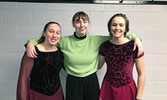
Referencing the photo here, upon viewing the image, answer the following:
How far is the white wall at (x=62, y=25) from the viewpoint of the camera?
1816mm

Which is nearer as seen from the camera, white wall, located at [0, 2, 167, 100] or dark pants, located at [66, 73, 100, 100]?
dark pants, located at [66, 73, 100, 100]

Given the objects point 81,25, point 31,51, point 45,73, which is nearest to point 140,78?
point 81,25

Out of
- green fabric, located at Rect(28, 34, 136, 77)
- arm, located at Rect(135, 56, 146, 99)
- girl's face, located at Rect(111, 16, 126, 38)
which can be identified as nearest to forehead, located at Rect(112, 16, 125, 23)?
girl's face, located at Rect(111, 16, 126, 38)

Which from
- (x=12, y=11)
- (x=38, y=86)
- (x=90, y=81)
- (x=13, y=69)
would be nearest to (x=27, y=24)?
(x=12, y=11)

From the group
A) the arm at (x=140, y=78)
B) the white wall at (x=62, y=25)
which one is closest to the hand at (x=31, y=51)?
the white wall at (x=62, y=25)

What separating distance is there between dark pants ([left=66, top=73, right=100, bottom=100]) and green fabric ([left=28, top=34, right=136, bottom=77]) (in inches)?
1.5

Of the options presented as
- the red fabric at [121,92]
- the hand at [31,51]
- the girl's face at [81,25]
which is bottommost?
the red fabric at [121,92]

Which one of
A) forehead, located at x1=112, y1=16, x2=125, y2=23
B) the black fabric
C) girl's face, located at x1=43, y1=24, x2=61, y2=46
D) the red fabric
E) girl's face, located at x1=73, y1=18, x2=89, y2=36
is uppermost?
forehead, located at x1=112, y1=16, x2=125, y2=23

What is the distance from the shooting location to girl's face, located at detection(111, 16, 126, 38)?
141cm

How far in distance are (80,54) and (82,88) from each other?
10.0 inches

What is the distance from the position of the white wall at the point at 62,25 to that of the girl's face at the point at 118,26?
0.42 meters

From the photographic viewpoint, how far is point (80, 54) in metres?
1.48

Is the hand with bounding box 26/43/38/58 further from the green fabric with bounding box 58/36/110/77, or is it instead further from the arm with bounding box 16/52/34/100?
the green fabric with bounding box 58/36/110/77

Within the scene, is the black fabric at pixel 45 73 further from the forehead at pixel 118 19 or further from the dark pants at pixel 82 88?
the forehead at pixel 118 19
